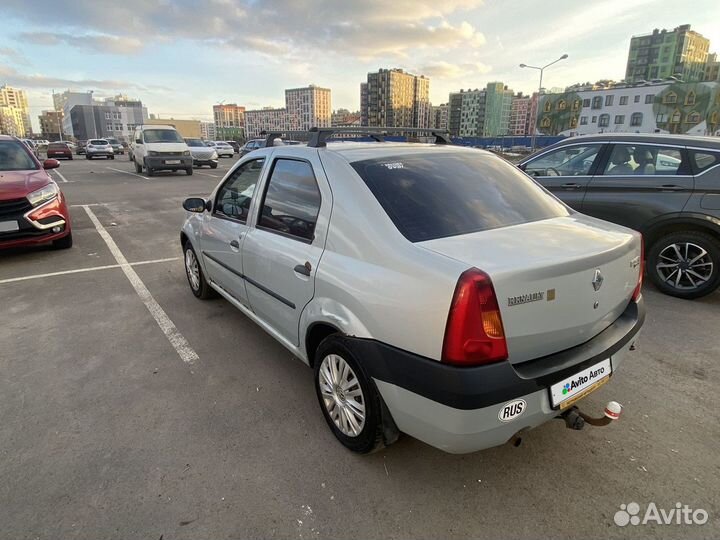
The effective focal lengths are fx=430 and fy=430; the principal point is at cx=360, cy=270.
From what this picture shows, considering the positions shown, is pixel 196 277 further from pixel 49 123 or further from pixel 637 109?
pixel 49 123

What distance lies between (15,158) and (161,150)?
471 inches

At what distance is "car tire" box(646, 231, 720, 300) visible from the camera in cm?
459

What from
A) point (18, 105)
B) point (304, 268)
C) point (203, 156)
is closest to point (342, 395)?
point (304, 268)

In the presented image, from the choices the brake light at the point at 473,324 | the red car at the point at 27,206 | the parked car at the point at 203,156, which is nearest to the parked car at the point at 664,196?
the brake light at the point at 473,324

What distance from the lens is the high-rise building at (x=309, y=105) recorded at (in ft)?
280

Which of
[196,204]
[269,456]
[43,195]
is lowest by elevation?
[269,456]

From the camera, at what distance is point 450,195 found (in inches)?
98.2

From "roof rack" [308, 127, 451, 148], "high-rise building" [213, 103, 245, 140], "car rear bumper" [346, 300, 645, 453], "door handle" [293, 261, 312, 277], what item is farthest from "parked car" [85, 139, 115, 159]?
"high-rise building" [213, 103, 245, 140]

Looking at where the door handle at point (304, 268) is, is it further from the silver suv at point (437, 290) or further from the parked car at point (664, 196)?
the parked car at point (664, 196)

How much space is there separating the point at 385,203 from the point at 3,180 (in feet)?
21.0

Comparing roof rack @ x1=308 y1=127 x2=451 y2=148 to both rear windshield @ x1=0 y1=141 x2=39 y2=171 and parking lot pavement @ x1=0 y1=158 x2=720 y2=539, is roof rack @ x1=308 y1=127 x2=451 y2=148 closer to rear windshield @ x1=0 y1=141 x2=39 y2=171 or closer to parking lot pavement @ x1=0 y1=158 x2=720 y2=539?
parking lot pavement @ x1=0 y1=158 x2=720 y2=539

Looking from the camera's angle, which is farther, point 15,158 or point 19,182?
point 15,158

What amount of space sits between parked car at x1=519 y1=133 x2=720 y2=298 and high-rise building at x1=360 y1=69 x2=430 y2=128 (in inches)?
3524

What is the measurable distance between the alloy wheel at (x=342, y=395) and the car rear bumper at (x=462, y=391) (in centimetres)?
22
